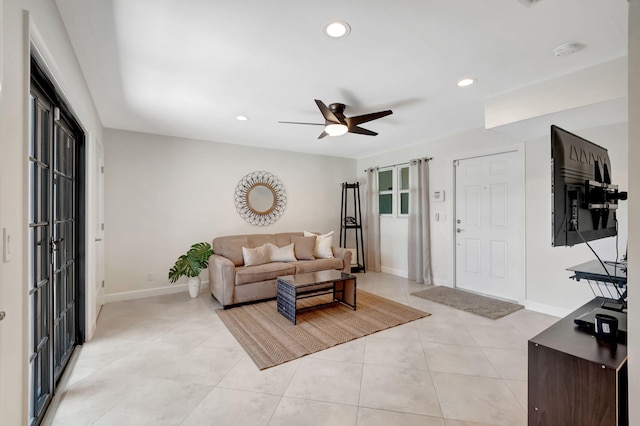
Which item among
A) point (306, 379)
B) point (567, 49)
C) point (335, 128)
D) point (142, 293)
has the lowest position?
point (306, 379)

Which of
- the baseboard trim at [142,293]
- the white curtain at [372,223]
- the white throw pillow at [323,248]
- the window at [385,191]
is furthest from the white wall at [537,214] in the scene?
the baseboard trim at [142,293]

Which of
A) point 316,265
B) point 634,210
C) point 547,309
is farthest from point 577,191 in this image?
point 316,265

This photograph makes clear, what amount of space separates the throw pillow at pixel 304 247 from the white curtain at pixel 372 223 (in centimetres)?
152

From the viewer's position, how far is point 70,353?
2.49m

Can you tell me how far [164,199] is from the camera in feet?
14.3

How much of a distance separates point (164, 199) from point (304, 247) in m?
2.28

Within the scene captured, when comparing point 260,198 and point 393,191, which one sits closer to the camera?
point 260,198

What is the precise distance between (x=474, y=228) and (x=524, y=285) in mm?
983

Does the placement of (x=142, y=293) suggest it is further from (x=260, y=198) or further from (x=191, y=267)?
(x=260, y=198)

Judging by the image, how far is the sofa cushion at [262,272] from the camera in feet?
12.5

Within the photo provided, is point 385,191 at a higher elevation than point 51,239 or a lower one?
higher
